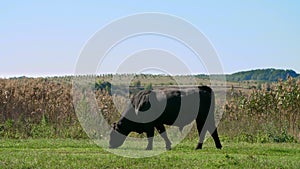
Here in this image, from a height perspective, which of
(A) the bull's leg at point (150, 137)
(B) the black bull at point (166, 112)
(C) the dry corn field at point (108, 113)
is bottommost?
(A) the bull's leg at point (150, 137)

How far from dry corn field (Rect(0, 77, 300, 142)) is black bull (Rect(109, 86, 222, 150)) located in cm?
595

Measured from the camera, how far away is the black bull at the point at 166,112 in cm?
2073

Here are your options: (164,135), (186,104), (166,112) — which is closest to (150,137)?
(164,135)

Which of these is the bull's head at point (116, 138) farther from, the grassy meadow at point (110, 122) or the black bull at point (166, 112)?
the grassy meadow at point (110, 122)

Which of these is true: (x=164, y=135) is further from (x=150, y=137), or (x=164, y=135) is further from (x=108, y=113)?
(x=108, y=113)

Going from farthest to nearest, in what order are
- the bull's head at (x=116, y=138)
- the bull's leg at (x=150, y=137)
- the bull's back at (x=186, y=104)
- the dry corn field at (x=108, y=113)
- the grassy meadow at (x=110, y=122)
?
the dry corn field at (x=108, y=113)
the bull's back at (x=186, y=104)
the bull's head at (x=116, y=138)
the bull's leg at (x=150, y=137)
the grassy meadow at (x=110, y=122)

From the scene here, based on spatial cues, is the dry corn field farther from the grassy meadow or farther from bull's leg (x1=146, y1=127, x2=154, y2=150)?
bull's leg (x1=146, y1=127, x2=154, y2=150)

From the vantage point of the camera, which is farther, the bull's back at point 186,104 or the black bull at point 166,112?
the bull's back at point 186,104

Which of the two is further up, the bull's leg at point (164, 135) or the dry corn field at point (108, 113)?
the dry corn field at point (108, 113)

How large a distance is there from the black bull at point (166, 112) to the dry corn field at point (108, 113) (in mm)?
5950

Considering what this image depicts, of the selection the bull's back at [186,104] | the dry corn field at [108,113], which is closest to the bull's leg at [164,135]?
the bull's back at [186,104]

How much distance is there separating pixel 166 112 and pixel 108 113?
33.6 ft

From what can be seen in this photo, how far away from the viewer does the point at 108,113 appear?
30.8 meters

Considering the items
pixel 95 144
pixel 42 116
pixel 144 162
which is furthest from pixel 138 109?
pixel 42 116
